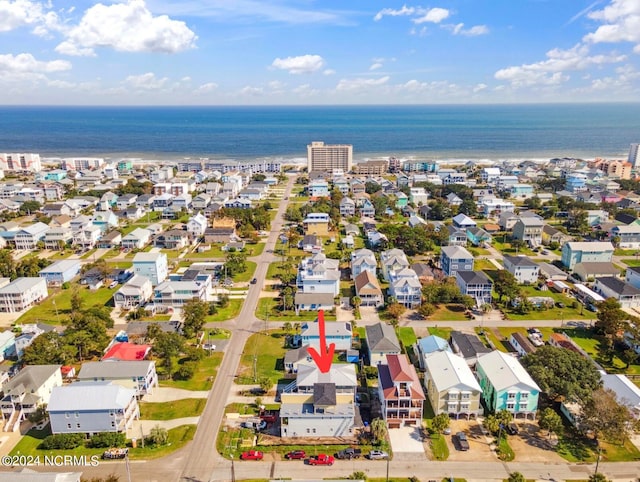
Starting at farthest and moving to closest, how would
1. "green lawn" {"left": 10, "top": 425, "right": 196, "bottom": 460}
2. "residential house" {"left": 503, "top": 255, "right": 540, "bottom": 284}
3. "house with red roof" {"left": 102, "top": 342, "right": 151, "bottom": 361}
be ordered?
"residential house" {"left": 503, "top": 255, "right": 540, "bottom": 284}
"house with red roof" {"left": 102, "top": 342, "right": 151, "bottom": 361}
"green lawn" {"left": 10, "top": 425, "right": 196, "bottom": 460}

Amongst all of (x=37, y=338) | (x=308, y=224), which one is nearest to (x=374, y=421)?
(x=37, y=338)

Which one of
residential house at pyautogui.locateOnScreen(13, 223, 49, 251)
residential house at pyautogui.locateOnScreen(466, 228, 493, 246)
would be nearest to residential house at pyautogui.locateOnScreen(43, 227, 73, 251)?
residential house at pyautogui.locateOnScreen(13, 223, 49, 251)

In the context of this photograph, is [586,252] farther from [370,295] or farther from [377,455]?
[377,455]

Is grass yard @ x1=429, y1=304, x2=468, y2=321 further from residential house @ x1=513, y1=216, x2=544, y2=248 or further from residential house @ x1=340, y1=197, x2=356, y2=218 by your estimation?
residential house @ x1=340, y1=197, x2=356, y2=218

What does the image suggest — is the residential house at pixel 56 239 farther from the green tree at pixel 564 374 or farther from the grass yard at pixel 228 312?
the green tree at pixel 564 374

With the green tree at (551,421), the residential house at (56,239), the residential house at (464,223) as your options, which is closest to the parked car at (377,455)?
the green tree at (551,421)
